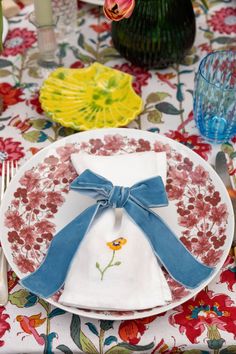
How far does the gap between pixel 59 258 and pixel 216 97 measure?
0.37 meters

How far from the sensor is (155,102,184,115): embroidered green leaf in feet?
3.21

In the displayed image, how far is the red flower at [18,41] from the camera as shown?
1088mm

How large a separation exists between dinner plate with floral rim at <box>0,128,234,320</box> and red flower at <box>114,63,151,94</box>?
187 mm

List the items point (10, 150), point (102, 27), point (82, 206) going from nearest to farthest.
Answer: point (82, 206), point (10, 150), point (102, 27)

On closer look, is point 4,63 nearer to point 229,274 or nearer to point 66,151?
point 66,151

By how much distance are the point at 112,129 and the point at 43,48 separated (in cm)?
26

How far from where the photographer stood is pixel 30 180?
2.67 feet

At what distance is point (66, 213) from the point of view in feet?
2.60

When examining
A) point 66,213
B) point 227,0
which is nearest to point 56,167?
point 66,213

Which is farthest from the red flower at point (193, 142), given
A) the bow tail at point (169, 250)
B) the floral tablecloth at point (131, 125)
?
the bow tail at point (169, 250)

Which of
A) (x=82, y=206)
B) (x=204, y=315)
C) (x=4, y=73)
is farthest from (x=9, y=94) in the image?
(x=204, y=315)

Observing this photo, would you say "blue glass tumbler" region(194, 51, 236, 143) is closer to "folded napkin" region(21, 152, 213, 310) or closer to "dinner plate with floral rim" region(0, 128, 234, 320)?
"dinner plate with floral rim" region(0, 128, 234, 320)

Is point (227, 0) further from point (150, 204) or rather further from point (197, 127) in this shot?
point (150, 204)

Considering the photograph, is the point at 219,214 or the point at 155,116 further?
the point at 155,116
